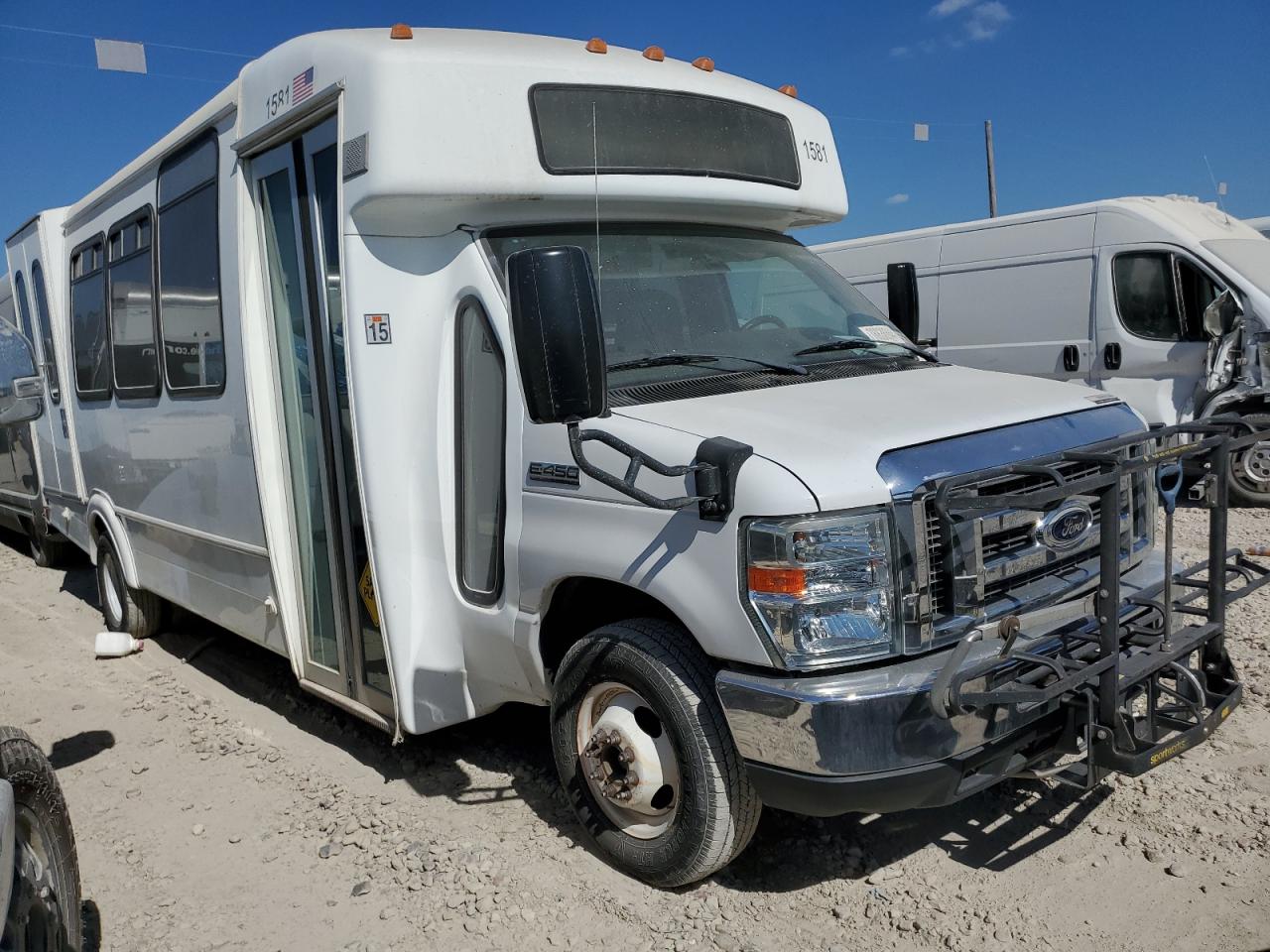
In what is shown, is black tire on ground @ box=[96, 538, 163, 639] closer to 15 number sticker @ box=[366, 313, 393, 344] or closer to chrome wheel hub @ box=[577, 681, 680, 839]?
15 number sticker @ box=[366, 313, 393, 344]

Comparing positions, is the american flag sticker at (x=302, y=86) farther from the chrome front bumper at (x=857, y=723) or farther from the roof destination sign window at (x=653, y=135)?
the chrome front bumper at (x=857, y=723)

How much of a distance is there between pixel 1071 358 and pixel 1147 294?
0.90 m

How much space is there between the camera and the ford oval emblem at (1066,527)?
3.22 m

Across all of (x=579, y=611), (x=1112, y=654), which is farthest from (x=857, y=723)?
(x=579, y=611)

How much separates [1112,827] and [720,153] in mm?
2932

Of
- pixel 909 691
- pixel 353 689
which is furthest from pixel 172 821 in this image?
pixel 909 691

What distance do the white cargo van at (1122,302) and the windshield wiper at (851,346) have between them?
481 centimetres

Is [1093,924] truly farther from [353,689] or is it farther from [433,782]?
[353,689]

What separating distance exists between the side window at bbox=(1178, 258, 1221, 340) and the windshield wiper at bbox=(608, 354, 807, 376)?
7.17 m

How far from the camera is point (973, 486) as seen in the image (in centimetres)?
304

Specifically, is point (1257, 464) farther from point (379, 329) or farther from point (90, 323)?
point (90, 323)

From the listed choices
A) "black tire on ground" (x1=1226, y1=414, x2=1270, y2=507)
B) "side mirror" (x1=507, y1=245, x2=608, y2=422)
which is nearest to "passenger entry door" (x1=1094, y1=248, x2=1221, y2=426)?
"black tire on ground" (x1=1226, y1=414, x2=1270, y2=507)

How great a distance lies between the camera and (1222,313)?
9.09m

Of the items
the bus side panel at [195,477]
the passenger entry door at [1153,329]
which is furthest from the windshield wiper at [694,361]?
the passenger entry door at [1153,329]
